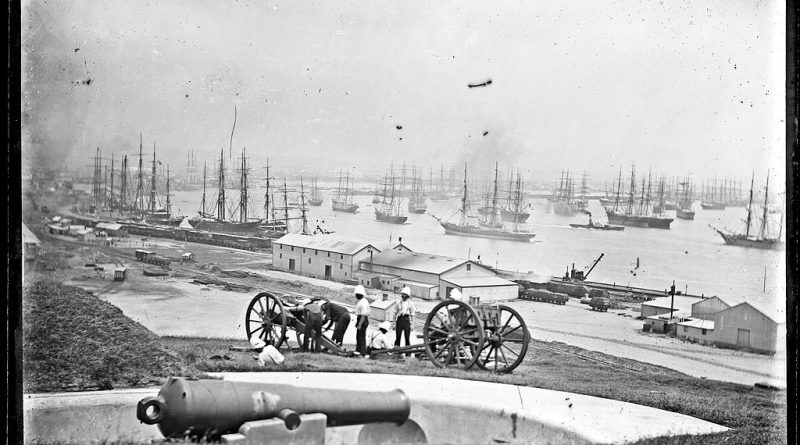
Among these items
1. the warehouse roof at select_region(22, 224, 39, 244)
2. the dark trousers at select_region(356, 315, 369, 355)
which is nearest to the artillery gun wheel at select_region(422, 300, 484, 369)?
the dark trousers at select_region(356, 315, 369, 355)

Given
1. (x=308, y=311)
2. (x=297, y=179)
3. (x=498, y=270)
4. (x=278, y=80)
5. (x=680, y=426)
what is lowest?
(x=680, y=426)

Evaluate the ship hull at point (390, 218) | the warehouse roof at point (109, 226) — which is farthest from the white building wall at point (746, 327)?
the warehouse roof at point (109, 226)

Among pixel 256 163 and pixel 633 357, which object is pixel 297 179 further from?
pixel 633 357

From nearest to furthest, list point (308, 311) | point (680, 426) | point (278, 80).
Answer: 1. point (680, 426)
2. point (278, 80)
3. point (308, 311)

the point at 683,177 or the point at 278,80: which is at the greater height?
the point at 278,80

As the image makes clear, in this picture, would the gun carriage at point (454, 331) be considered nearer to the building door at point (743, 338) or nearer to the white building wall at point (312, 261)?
the white building wall at point (312, 261)

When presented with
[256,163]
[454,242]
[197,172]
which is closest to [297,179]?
[256,163]
